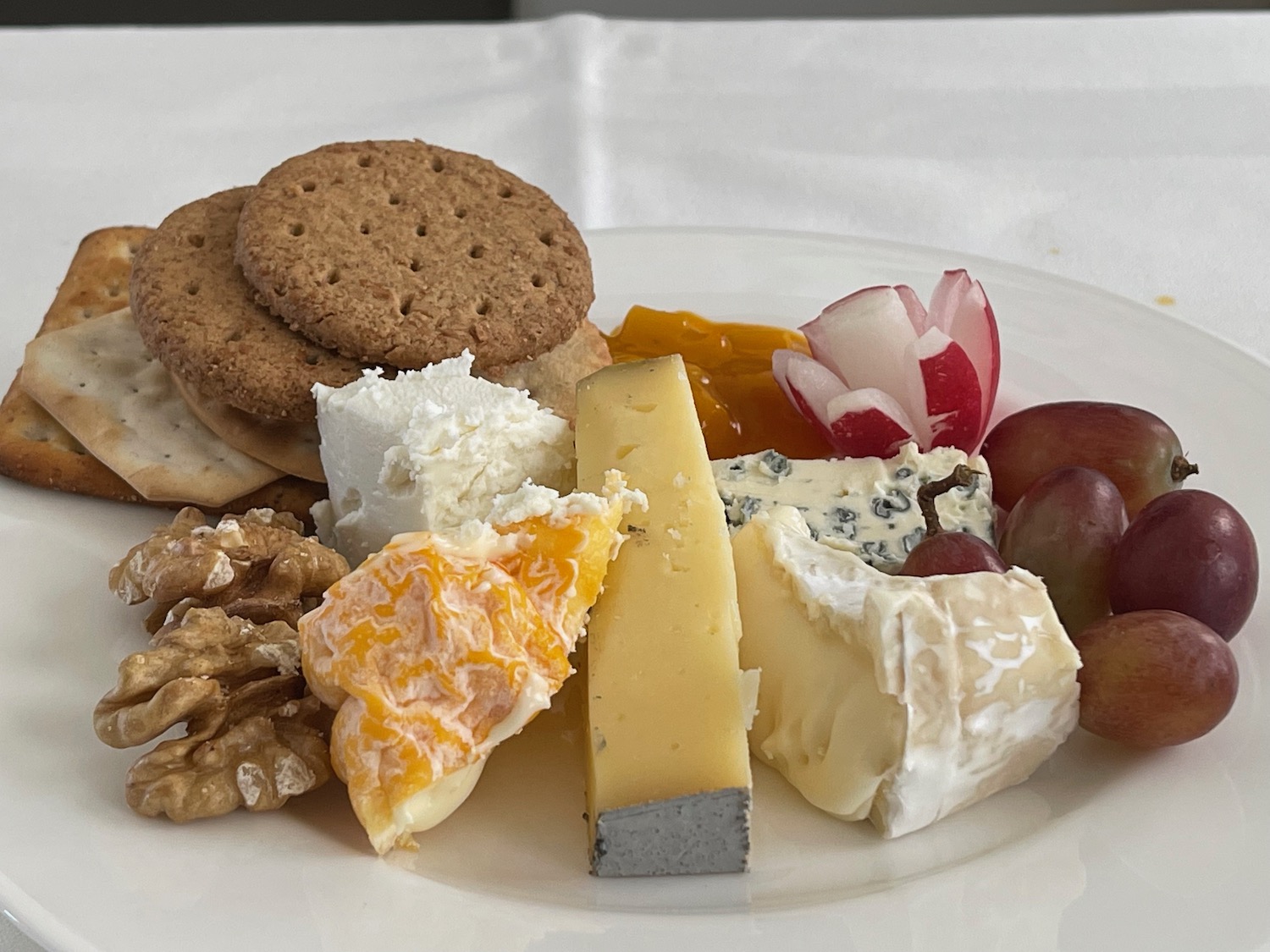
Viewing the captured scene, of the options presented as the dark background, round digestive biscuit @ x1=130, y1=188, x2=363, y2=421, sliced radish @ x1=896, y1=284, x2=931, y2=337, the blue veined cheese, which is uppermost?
round digestive biscuit @ x1=130, y1=188, x2=363, y2=421

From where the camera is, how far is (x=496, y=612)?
1.23m

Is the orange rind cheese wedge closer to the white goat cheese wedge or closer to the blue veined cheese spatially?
the white goat cheese wedge

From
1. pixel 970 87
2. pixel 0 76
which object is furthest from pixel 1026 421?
pixel 0 76

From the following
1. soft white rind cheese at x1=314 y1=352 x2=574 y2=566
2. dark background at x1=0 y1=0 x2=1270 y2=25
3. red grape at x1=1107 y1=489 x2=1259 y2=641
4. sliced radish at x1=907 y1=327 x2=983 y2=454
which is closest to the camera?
red grape at x1=1107 y1=489 x2=1259 y2=641

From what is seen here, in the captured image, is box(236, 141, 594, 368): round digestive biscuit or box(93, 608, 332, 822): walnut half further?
box(236, 141, 594, 368): round digestive biscuit

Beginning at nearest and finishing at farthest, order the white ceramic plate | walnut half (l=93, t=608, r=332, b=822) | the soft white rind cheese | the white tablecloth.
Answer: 1. the white ceramic plate
2. walnut half (l=93, t=608, r=332, b=822)
3. the soft white rind cheese
4. the white tablecloth

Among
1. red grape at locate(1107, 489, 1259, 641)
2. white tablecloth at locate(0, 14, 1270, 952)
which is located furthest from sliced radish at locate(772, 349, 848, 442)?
white tablecloth at locate(0, 14, 1270, 952)

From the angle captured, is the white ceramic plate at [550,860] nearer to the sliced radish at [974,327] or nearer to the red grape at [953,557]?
the red grape at [953,557]

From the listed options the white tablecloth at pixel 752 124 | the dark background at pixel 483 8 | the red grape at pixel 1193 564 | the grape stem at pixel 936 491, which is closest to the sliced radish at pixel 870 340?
the grape stem at pixel 936 491

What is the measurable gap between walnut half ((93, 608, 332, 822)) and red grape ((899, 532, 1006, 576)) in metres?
0.67

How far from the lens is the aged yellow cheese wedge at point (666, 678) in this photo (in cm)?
120

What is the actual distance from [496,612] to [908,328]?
2.81 ft

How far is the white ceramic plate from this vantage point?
111cm

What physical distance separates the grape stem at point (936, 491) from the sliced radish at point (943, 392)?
242 mm
